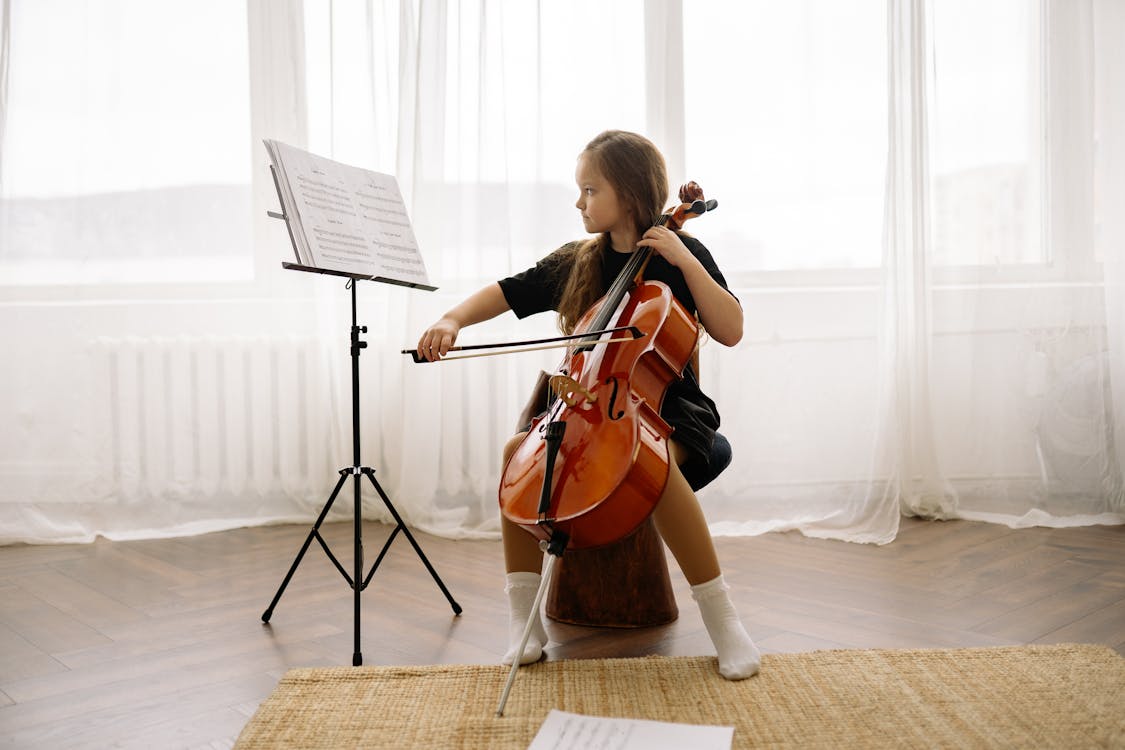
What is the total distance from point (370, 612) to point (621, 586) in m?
0.57

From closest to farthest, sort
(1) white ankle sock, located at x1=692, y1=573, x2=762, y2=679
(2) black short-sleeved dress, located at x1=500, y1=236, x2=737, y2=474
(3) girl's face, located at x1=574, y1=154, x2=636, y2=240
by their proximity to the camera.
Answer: (1) white ankle sock, located at x1=692, y1=573, x2=762, y2=679 → (2) black short-sleeved dress, located at x1=500, y1=236, x2=737, y2=474 → (3) girl's face, located at x1=574, y1=154, x2=636, y2=240

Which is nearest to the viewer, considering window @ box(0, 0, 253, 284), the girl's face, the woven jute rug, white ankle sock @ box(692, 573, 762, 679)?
the woven jute rug

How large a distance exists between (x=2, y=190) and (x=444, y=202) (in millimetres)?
1323

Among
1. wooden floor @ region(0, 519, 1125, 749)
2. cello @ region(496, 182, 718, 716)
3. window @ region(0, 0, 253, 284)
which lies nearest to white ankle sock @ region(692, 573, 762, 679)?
wooden floor @ region(0, 519, 1125, 749)

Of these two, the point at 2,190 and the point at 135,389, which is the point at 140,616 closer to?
the point at 135,389

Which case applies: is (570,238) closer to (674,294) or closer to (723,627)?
(674,294)

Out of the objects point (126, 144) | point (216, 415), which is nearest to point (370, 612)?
point (216, 415)

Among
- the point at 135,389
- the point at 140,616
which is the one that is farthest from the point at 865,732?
the point at 135,389

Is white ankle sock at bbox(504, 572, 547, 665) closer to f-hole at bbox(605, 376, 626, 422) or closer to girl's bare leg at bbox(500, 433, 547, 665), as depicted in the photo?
girl's bare leg at bbox(500, 433, 547, 665)

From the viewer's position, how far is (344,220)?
187cm

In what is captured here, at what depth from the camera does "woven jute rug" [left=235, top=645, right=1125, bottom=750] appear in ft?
4.71

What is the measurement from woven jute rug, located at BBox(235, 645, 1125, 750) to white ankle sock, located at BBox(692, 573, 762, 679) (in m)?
0.04

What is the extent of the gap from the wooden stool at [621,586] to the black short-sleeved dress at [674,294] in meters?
0.20

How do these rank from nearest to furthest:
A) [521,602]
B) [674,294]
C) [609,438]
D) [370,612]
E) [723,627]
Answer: [609,438], [723,627], [521,602], [674,294], [370,612]
